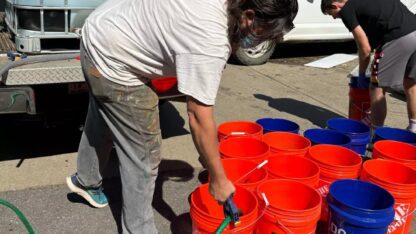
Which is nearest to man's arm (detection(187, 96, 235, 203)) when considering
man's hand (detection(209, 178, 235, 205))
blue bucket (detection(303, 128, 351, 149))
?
Result: man's hand (detection(209, 178, 235, 205))

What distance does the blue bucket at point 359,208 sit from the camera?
8.06ft

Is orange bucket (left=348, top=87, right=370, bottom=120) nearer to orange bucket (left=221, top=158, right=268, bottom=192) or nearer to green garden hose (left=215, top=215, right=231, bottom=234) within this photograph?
orange bucket (left=221, top=158, right=268, bottom=192)

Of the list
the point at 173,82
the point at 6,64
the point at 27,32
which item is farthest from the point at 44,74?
the point at 173,82

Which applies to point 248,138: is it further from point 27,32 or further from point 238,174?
point 27,32

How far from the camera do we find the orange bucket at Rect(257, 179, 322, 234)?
96.9 inches

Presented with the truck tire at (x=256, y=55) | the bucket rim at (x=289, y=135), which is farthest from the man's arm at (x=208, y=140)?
the truck tire at (x=256, y=55)

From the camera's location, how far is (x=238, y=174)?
3059 mm

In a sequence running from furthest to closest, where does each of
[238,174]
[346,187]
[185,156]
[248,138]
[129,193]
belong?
[185,156]
[248,138]
[238,174]
[346,187]
[129,193]

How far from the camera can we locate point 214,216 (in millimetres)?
2525

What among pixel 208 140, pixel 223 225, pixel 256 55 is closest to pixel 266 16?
pixel 208 140

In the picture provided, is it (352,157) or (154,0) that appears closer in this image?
(154,0)

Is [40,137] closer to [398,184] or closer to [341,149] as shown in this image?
[341,149]

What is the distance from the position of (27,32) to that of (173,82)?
1.32 metres

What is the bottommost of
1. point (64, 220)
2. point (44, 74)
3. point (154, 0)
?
point (64, 220)
